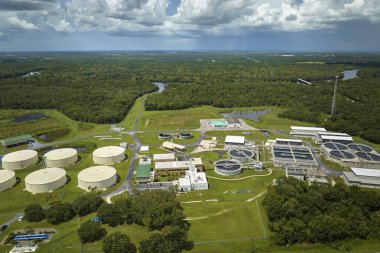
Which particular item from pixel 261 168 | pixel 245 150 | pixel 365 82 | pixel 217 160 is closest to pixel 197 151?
pixel 217 160

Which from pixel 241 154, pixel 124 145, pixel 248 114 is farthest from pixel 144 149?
pixel 248 114

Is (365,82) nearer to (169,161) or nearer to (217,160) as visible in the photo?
(217,160)

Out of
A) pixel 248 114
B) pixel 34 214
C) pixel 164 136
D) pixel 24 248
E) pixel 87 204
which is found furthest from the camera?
pixel 248 114

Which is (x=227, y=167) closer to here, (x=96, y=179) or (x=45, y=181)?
(x=96, y=179)

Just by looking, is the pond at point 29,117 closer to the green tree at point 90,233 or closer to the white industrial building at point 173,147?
the white industrial building at point 173,147

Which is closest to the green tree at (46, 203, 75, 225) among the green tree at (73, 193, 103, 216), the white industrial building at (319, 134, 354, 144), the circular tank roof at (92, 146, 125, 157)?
the green tree at (73, 193, 103, 216)
